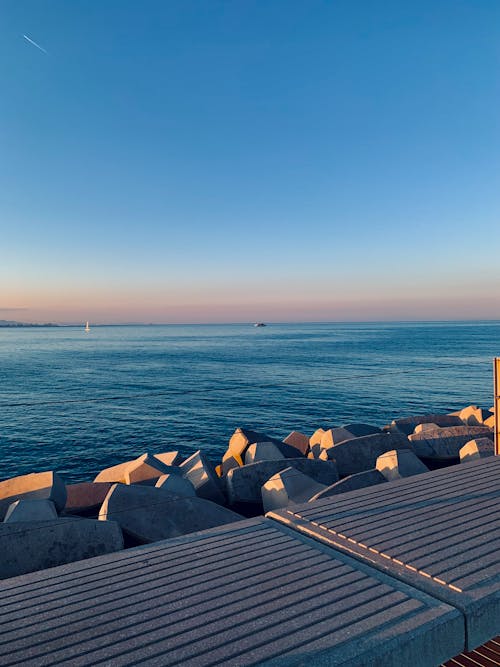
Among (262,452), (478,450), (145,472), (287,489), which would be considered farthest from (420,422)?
(145,472)

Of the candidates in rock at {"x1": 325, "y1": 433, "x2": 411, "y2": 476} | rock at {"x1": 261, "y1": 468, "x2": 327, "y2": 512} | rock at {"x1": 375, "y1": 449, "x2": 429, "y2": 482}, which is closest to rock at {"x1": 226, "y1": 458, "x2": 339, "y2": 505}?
rock at {"x1": 261, "y1": 468, "x2": 327, "y2": 512}

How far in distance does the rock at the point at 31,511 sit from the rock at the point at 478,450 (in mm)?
7380

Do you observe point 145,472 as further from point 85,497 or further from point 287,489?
point 287,489

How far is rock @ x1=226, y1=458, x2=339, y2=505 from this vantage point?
8016 mm

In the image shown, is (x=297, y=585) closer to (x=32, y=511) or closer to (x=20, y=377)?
(x=32, y=511)

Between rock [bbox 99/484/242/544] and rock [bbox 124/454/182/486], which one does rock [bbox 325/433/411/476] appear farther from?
rock [bbox 99/484/242/544]

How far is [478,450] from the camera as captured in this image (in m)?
8.91

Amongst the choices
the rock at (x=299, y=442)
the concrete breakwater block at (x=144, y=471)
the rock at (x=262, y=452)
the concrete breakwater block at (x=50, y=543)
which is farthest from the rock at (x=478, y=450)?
the concrete breakwater block at (x=50, y=543)

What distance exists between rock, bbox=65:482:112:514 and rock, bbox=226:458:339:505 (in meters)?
2.26

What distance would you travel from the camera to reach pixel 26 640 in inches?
98.4

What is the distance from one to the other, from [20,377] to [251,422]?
94.4 ft

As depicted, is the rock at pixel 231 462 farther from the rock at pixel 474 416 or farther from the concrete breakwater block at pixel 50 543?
the rock at pixel 474 416

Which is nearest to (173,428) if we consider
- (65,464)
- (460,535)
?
(65,464)

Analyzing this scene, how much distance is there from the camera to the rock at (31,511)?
6.05 metres
